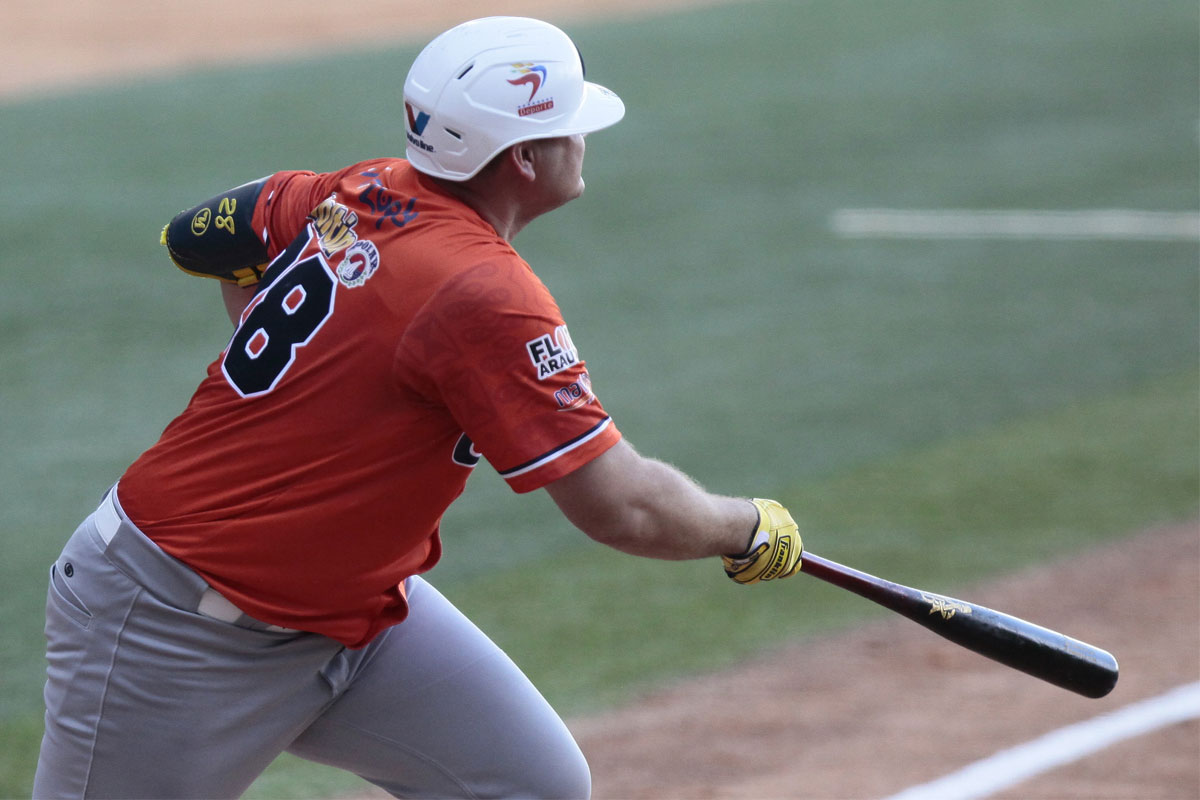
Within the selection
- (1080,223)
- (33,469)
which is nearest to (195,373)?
(33,469)

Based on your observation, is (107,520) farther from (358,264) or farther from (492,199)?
(492,199)

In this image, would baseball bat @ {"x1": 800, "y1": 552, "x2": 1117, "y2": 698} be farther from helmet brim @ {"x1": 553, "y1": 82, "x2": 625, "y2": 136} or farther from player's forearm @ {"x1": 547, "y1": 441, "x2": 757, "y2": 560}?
helmet brim @ {"x1": 553, "y1": 82, "x2": 625, "y2": 136}

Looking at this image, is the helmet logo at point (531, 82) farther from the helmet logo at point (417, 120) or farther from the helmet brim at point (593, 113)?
the helmet logo at point (417, 120)

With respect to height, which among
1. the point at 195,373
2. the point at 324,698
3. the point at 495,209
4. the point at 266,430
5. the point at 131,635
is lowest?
the point at 195,373

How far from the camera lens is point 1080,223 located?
1090cm

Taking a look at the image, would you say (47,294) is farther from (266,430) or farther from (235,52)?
(235,52)

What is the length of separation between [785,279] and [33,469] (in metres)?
4.98

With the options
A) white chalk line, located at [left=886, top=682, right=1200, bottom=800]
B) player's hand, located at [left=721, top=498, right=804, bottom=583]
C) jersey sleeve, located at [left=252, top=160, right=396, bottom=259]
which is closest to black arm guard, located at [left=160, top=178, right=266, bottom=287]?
jersey sleeve, located at [left=252, top=160, right=396, bottom=259]

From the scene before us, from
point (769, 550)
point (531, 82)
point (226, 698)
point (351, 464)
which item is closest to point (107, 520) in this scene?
point (226, 698)

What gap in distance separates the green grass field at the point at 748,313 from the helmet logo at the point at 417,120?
2491 millimetres

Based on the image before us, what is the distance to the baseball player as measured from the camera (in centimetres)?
264

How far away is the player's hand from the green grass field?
212 centimetres

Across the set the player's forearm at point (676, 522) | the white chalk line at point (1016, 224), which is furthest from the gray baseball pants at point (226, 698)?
the white chalk line at point (1016, 224)

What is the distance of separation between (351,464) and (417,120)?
2.24 ft
